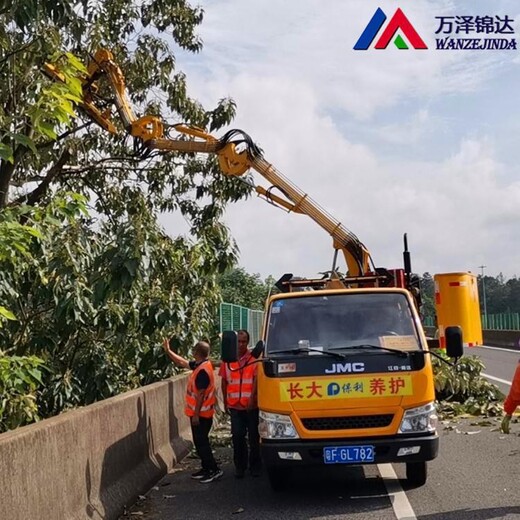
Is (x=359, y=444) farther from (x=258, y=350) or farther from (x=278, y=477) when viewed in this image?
(x=258, y=350)

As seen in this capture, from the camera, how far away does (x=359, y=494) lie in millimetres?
7566

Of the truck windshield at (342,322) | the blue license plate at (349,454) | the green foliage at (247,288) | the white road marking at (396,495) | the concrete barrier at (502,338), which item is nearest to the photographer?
the white road marking at (396,495)

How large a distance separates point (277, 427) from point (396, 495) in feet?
4.43

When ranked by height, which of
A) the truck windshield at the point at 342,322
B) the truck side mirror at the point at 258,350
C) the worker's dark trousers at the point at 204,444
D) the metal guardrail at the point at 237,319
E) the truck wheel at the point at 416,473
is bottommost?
the truck wheel at the point at 416,473

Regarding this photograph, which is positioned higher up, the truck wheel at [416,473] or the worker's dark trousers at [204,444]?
the worker's dark trousers at [204,444]

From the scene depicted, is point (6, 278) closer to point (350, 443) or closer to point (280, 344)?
point (280, 344)

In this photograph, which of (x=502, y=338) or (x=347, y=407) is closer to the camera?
(x=347, y=407)

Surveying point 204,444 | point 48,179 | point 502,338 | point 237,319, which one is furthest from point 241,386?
point 502,338

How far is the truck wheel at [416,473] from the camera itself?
25.2 ft

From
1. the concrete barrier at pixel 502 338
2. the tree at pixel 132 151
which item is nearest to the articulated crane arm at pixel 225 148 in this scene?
the tree at pixel 132 151

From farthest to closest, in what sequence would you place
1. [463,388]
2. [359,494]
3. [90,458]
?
[463,388]
[359,494]
[90,458]

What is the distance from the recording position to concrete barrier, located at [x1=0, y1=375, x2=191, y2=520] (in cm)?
501

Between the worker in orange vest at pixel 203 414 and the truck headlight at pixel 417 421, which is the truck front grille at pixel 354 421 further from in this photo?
the worker in orange vest at pixel 203 414

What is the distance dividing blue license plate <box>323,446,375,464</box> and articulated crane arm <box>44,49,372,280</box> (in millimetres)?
7283
